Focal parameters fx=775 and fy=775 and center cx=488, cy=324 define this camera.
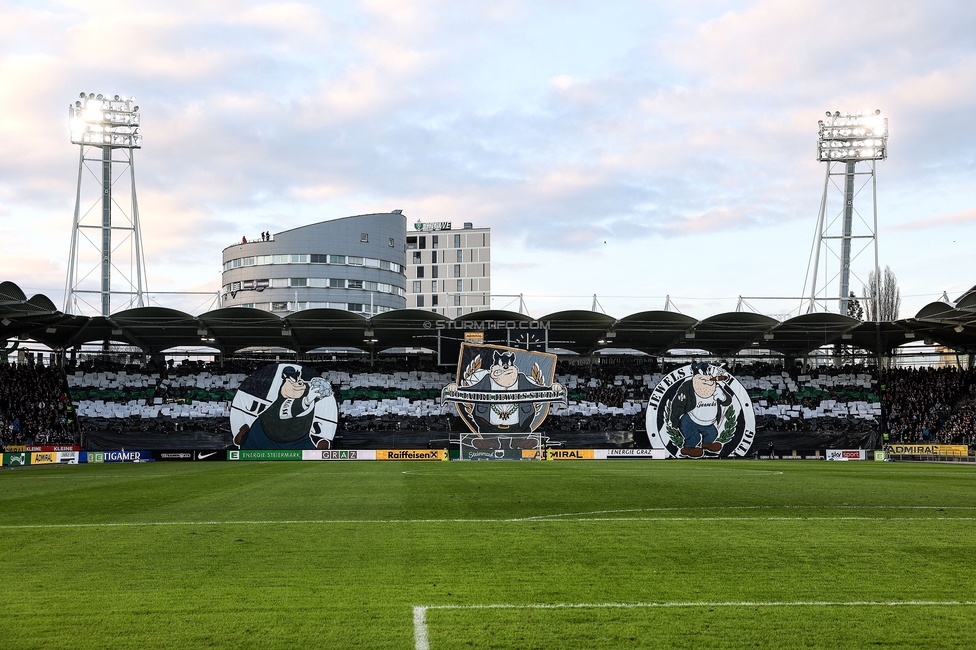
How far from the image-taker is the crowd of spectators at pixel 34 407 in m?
47.1

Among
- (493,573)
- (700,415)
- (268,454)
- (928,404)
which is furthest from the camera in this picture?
(928,404)

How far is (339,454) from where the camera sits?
4612 cm

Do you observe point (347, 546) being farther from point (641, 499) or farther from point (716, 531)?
point (641, 499)

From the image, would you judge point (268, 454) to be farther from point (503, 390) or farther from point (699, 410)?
point (699, 410)

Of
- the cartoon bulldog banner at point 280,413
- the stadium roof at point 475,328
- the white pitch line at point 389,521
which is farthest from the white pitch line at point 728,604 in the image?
the stadium roof at point 475,328

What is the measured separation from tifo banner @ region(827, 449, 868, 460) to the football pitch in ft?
106

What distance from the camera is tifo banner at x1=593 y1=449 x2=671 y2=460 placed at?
45516mm

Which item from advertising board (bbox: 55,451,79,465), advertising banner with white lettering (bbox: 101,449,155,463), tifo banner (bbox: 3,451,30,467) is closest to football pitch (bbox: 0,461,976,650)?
tifo banner (bbox: 3,451,30,467)

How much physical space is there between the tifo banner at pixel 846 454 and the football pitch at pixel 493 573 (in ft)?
106

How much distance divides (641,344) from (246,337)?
3020 cm

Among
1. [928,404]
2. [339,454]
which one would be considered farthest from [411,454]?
[928,404]

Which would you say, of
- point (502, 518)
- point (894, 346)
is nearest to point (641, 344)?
point (894, 346)

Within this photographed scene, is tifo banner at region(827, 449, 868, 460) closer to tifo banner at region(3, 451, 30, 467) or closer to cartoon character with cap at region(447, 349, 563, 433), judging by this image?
cartoon character with cap at region(447, 349, 563, 433)

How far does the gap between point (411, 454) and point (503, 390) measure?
6.65 metres
